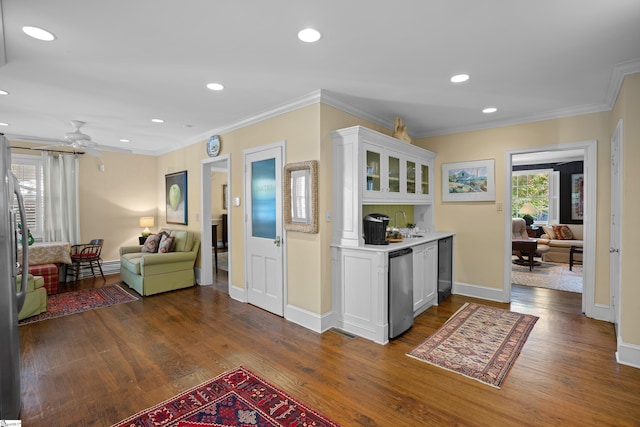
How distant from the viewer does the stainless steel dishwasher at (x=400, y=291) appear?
317 centimetres

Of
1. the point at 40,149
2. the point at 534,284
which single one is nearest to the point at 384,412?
the point at 534,284

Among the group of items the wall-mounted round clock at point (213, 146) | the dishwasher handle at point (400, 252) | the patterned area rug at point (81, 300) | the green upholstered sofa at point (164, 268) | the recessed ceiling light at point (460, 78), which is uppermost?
the recessed ceiling light at point (460, 78)

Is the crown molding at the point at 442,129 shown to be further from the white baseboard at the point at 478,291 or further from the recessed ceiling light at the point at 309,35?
the white baseboard at the point at 478,291

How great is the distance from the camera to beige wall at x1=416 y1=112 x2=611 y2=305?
3.71m

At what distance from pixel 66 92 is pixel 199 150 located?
7.16ft

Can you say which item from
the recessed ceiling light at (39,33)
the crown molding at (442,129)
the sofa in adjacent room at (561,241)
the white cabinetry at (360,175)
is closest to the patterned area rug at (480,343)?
the white cabinetry at (360,175)

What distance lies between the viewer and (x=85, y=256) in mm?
5547

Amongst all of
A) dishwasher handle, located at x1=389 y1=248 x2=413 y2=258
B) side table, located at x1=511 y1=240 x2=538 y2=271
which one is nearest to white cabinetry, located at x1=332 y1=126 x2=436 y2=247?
dishwasher handle, located at x1=389 y1=248 x2=413 y2=258

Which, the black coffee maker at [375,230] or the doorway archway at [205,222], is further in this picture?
the doorway archway at [205,222]

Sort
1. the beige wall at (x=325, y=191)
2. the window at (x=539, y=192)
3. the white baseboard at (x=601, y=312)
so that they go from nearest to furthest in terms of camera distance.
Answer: the beige wall at (x=325, y=191) → the white baseboard at (x=601, y=312) → the window at (x=539, y=192)

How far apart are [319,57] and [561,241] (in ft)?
24.3

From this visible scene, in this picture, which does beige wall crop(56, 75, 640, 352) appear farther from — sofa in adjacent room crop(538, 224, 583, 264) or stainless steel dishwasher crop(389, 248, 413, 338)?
sofa in adjacent room crop(538, 224, 583, 264)

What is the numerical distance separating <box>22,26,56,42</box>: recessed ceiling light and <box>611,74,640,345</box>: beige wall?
4522 millimetres

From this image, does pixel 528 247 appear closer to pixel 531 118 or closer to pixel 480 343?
pixel 531 118
